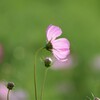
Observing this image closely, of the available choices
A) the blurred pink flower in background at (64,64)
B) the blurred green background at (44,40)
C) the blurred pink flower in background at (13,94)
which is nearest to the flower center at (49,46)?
the blurred pink flower in background at (13,94)

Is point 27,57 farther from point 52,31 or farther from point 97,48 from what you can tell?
point 52,31

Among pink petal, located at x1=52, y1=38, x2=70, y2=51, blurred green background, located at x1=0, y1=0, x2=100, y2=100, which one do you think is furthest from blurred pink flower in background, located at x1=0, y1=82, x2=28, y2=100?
pink petal, located at x1=52, y1=38, x2=70, y2=51

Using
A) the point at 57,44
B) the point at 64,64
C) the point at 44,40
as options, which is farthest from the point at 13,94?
the point at 44,40

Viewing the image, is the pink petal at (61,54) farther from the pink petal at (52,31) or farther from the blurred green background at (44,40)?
the blurred green background at (44,40)

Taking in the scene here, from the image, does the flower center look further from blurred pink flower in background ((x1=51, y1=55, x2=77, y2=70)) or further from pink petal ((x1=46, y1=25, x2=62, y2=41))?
blurred pink flower in background ((x1=51, y1=55, x2=77, y2=70))

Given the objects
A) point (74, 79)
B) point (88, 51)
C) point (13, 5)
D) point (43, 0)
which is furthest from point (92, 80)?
point (43, 0)

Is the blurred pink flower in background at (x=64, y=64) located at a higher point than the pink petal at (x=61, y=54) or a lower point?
lower
